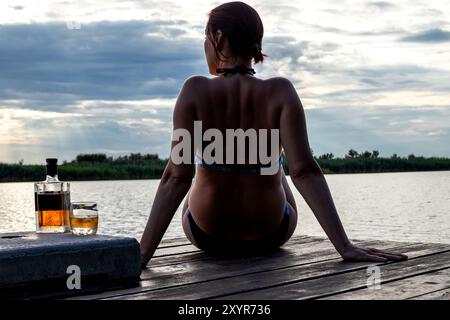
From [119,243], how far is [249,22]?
122 centimetres

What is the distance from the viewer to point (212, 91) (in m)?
3.29

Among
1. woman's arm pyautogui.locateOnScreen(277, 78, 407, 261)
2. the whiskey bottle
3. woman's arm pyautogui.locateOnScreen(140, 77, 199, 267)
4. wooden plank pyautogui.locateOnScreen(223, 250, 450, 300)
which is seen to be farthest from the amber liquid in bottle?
woman's arm pyautogui.locateOnScreen(277, 78, 407, 261)

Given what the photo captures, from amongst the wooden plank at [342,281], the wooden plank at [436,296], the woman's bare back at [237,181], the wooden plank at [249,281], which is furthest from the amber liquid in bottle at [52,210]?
the wooden plank at [436,296]

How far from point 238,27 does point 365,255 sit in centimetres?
120

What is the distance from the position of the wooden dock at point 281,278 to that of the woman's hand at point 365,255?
4 cm

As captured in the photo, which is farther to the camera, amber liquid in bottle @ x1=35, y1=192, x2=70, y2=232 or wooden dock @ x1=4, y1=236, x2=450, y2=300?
amber liquid in bottle @ x1=35, y1=192, x2=70, y2=232

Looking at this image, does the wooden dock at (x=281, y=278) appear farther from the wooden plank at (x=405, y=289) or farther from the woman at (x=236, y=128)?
the woman at (x=236, y=128)

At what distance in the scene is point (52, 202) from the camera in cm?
292

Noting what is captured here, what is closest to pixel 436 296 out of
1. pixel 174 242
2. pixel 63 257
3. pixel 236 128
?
pixel 236 128

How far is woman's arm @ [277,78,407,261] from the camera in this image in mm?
3250

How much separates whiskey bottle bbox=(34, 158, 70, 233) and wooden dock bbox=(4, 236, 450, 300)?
424 millimetres

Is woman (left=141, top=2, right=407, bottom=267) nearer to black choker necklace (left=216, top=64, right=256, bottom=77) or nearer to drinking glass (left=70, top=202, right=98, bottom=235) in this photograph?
black choker necklace (left=216, top=64, right=256, bottom=77)
